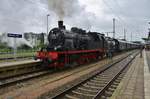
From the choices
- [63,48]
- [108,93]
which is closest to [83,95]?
[108,93]

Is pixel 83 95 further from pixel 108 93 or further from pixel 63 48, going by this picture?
pixel 63 48

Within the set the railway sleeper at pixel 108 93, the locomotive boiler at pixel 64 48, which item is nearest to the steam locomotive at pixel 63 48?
the locomotive boiler at pixel 64 48

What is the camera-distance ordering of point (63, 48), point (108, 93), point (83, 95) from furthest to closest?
point (63, 48) < point (108, 93) < point (83, 95)

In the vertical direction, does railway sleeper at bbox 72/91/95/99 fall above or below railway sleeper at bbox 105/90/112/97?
above

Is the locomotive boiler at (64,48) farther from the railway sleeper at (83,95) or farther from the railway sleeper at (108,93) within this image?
the railway sleeper at (108,93)

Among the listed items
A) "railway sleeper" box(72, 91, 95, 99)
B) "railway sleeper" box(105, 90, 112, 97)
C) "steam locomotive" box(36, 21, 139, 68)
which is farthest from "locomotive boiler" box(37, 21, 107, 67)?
"railway sleeper" box(105, 90, 112, 97)

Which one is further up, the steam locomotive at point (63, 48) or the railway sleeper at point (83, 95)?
the steam locomotive at point (63, 48)

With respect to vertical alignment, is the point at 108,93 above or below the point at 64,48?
below

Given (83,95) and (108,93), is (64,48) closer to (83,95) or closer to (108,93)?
(108,93)

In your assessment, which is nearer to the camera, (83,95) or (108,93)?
(83,95)

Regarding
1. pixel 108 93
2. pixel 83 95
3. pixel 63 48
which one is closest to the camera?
pixel 83 95

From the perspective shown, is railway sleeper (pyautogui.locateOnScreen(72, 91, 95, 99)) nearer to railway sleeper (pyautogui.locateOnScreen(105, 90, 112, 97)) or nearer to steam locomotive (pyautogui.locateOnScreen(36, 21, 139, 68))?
railway sleeper (pyautogui.locateOnScreen(105, 90, 112, 97))

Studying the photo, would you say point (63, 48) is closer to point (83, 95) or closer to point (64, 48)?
point (64, 48)

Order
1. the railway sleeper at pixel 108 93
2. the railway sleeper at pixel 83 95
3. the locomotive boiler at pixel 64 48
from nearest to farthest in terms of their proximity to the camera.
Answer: the railway sleeper at pixel 83 95
the railway sleeper at pixel 108 93
the locomotive boiler at pixel 64 48
